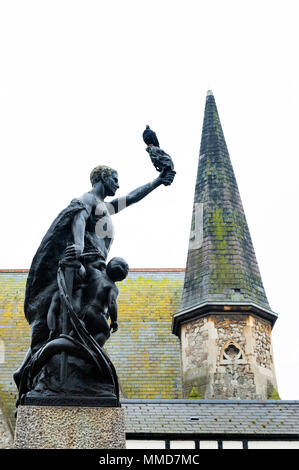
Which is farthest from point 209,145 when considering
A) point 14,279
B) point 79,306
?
point 79,306

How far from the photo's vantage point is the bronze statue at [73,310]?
5.02 m

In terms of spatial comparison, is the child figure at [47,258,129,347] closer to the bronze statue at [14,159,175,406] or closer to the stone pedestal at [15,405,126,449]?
the bronze statue at [14,159,175,406]

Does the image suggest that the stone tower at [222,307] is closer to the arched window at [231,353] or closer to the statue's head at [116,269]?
the arched window at [231,353]

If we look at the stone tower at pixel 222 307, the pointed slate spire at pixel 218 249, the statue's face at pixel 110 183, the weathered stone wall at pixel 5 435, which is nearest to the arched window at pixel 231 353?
the stone tower at pixel 222 307

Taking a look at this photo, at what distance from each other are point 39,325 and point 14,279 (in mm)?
23316

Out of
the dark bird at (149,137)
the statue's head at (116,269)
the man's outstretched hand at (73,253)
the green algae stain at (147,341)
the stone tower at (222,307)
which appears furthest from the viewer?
the green algae stain at (147,341)

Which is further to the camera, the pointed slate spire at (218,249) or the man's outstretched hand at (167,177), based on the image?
the pointed slate spire at (218,249)

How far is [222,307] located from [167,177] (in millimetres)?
15365

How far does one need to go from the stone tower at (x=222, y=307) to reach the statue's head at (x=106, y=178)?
572 inches

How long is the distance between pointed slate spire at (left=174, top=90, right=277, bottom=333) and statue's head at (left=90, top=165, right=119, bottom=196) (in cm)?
1528

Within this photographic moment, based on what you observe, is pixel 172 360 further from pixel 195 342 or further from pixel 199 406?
A: pixel 199 406

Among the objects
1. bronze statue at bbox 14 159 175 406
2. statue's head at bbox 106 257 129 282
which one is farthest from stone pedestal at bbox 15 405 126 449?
statue's head at bbox 106 257 129 282

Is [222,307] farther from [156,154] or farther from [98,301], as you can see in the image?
[98,301]
